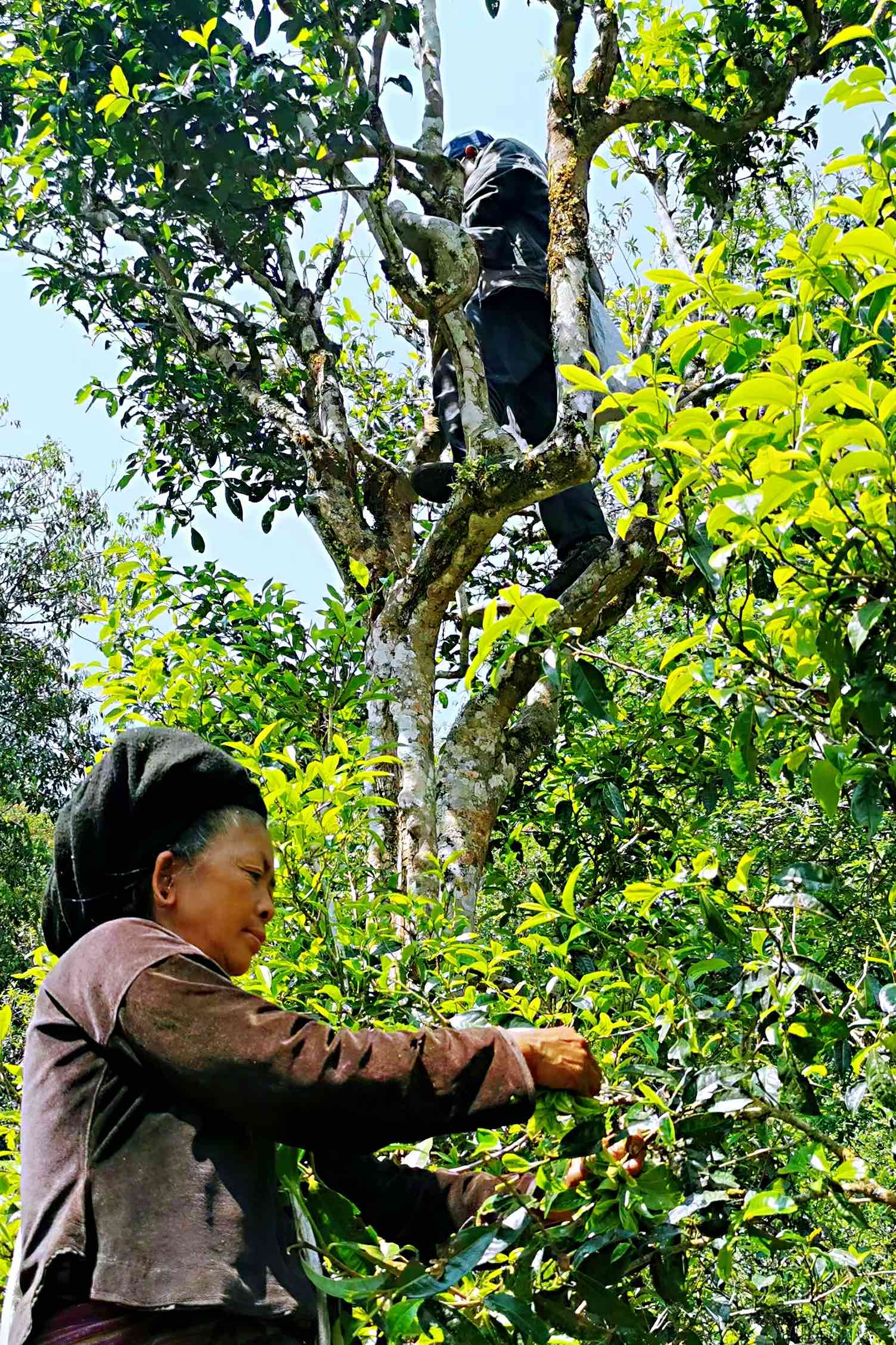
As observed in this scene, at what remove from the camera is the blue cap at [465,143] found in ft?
19.6

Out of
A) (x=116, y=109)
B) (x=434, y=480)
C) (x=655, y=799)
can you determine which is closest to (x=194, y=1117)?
(x=655, y=799)

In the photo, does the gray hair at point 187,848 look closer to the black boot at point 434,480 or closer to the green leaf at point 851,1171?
the green leaf at point 851,1171

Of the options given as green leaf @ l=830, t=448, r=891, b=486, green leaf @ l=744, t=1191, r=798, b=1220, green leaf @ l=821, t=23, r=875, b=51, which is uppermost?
green leaf @ l=821, t=23, r=875, b=51

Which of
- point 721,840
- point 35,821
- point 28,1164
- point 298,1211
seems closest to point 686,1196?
point 298,1211

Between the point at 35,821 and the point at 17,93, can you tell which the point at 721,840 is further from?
the point at 35,821

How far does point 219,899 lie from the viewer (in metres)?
1.81

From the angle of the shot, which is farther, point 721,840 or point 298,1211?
point 721,840

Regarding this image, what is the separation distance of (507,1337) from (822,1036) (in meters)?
0.54

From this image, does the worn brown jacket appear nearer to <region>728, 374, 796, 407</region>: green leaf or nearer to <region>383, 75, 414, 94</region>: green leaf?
<region>728, 374, 796, 407</region>: green leaf

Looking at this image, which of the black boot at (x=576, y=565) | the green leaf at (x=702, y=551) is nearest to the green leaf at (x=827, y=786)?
the green leaf at (x=702, y=551)

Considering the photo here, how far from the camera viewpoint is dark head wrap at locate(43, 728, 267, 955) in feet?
5.95

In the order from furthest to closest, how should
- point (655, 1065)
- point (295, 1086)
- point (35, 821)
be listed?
point (35, 821) → point (655, 1065) → point (295, 1086)

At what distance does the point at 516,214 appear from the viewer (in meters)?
5.71

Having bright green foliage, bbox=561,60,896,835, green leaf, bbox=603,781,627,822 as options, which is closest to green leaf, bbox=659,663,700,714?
bright green foliage, bbox=561,60,896,835
